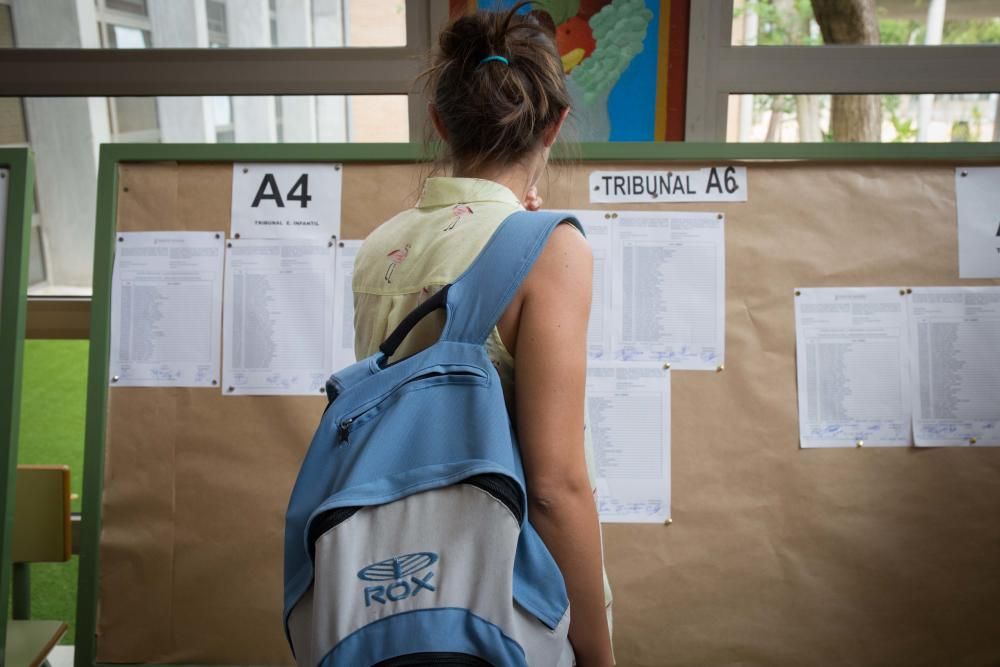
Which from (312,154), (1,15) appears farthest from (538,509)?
(1,15)

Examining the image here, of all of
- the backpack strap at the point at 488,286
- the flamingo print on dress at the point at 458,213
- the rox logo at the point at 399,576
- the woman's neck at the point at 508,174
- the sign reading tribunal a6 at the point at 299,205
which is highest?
the sign reading tribunal a6 at the point at 299,205

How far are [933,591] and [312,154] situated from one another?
55.7 inches

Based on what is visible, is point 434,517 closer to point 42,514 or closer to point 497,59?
point 497,59

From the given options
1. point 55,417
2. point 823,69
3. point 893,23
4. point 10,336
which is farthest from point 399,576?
point 55,417

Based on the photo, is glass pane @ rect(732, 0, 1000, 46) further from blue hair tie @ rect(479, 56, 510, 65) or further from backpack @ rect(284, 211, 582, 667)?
backpack @ rect(284, 211, 582, 667)

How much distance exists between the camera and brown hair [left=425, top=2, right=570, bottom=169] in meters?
0.87

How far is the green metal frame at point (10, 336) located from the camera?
1.35 m

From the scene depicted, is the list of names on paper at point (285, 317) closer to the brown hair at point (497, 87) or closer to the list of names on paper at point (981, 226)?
the brown hair at point (497, 87)

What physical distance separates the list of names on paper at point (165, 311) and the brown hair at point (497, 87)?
2.73 feet

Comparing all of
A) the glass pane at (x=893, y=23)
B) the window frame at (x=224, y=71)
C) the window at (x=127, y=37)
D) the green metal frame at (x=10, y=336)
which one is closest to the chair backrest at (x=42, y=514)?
the green metal frame at (x=10, y=336)

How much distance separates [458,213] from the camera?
87 cm

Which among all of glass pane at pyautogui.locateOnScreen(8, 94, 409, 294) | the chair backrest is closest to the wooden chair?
the chair backrest

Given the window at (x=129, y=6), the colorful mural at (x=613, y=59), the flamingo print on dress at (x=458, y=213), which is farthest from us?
the window at (x=129, y=6)

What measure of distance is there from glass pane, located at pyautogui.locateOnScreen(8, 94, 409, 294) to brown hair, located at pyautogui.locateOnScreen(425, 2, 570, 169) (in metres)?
0.98
